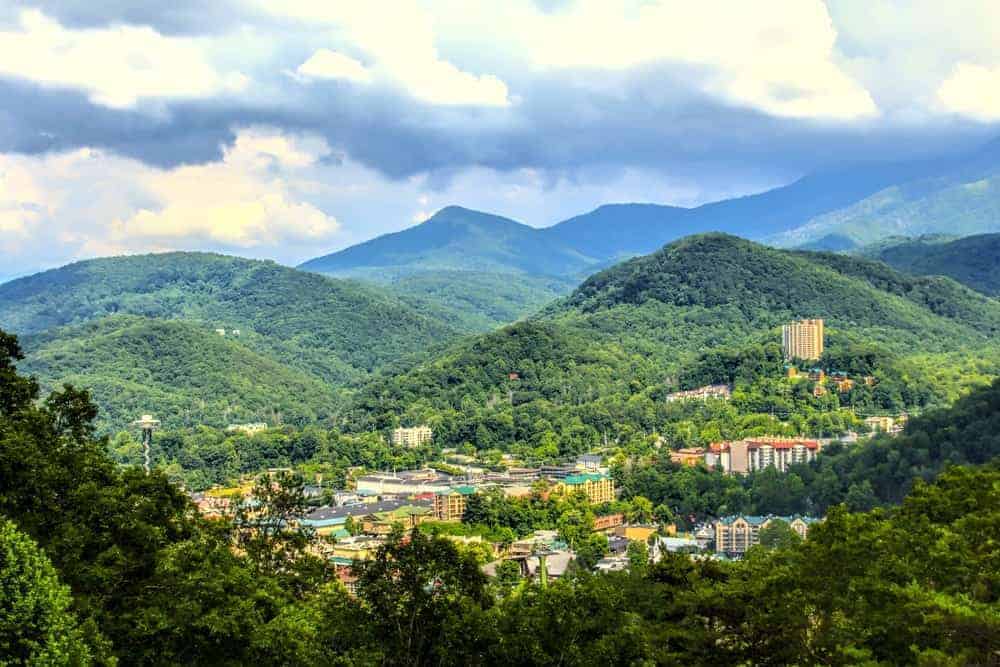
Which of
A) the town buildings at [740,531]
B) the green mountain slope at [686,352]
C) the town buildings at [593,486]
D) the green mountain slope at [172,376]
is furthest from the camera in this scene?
the green mountain slope at [172,376]

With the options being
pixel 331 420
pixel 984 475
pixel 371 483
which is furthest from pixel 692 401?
pixel 984 475

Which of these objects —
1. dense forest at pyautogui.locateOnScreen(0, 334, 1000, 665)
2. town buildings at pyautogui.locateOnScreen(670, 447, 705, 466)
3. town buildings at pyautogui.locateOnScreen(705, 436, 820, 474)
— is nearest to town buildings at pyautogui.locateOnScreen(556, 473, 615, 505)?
town buildings at pyautogui.locateOnScreen(670, 447, 705, 466)

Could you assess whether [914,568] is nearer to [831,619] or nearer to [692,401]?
[831,619]

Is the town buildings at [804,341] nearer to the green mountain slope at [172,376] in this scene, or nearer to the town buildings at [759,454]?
the town buildings at [759,454]

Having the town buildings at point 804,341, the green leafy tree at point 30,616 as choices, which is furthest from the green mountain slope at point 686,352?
the green leafy tree at point 30,616

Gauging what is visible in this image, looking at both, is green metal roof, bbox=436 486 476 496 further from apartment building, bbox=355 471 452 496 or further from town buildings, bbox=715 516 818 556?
town buildings, bbox=715 516 818 556
